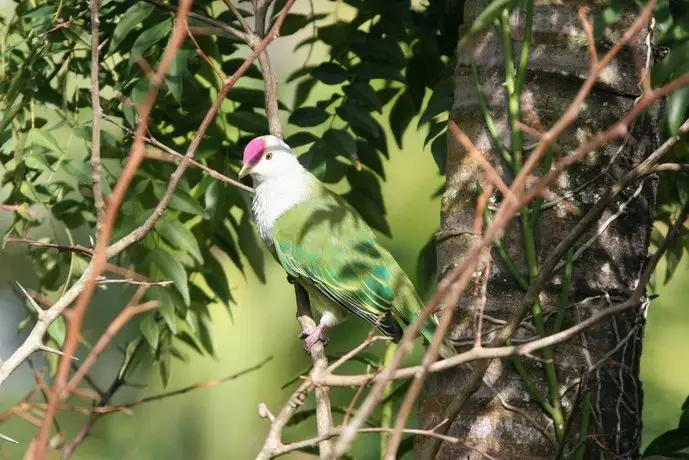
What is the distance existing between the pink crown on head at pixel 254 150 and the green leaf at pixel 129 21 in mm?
538

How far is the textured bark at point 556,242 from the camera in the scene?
7.93ft

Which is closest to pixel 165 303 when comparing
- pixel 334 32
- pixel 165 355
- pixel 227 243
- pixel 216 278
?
pixel 165 355

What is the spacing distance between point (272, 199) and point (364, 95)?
54 centimetres

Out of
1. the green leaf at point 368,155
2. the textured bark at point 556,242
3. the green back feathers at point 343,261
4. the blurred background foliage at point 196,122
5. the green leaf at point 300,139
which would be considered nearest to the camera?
the textured bark at point 556,242

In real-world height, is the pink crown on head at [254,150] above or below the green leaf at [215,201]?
above

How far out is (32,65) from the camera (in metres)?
2.93

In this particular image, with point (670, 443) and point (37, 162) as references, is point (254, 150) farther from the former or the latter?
point (670, 443)

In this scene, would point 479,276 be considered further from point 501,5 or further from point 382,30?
point 382,30

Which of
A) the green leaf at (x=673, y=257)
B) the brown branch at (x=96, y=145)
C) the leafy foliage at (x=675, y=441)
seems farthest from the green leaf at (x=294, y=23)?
the leafy foliage at (x=675, y=441)

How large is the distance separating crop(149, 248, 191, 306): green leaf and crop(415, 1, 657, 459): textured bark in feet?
2.47

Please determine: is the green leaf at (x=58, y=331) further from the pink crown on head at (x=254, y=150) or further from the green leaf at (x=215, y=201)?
the pink crown on head at (x=254, y=150)

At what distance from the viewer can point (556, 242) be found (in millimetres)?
2486

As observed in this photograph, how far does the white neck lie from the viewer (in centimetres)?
347

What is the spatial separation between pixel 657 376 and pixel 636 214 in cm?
269
